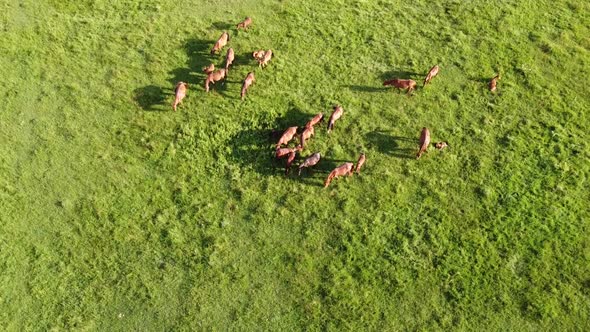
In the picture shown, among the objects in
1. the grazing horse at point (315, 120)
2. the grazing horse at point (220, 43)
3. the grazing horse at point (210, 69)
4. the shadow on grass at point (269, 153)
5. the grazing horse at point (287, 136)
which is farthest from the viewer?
the grazing horse at point (220, 43)

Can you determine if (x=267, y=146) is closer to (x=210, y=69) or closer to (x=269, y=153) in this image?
(x=269, y=153)

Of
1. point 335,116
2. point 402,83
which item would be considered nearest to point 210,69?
point 335,116

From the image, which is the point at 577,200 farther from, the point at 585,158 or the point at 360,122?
the point at 360,122

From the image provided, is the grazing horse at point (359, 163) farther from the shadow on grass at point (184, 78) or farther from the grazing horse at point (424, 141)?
the shadow on grass at point (184, 78)

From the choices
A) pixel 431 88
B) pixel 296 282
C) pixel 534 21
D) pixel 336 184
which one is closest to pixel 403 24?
pixel 431 88

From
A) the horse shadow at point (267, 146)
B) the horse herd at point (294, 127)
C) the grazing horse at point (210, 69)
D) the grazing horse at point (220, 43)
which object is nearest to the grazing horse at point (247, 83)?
the horse herd at point (294, 127)
